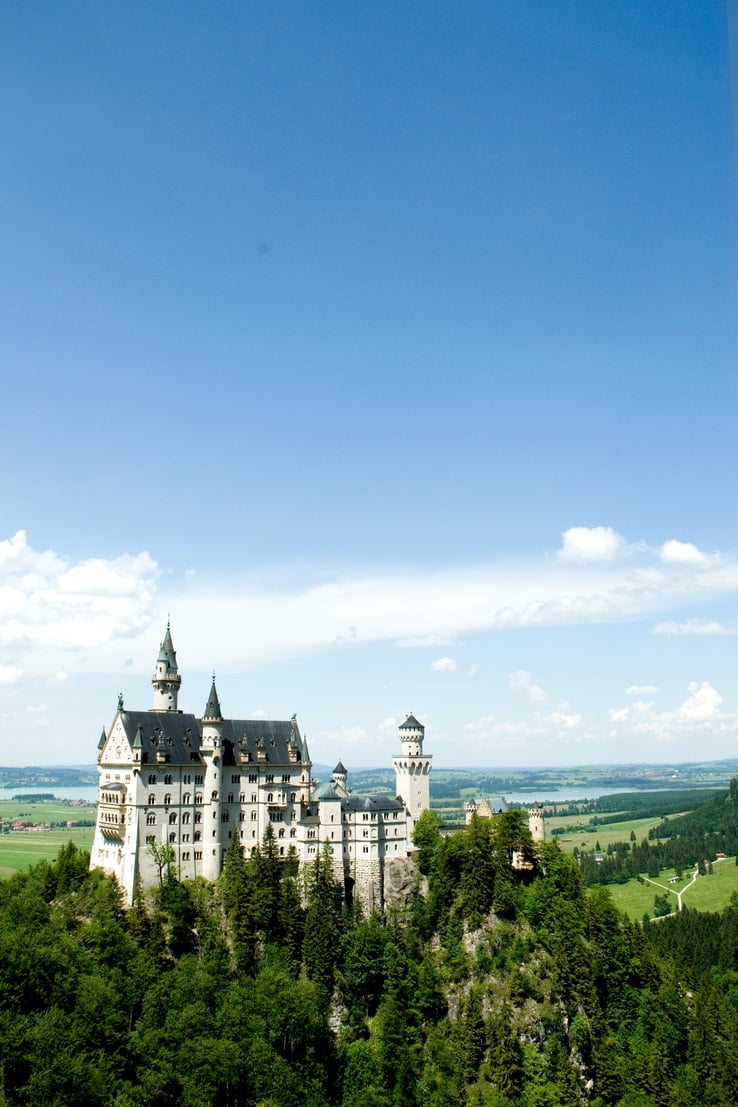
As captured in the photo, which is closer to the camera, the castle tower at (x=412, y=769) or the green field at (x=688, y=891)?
the castle tower at (x=412, y=769)

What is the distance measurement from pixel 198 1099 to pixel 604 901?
40.4 meters

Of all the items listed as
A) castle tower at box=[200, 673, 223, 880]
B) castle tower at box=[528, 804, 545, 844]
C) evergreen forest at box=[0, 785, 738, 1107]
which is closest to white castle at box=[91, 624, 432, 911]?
castle tower at box=[200, 673, 223, 880]

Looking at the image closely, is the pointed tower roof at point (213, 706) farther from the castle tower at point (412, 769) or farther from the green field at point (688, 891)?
the green field at point (688, 891)

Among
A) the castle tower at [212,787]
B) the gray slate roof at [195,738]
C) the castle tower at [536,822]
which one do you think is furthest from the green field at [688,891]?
the castle tower at [212,787]

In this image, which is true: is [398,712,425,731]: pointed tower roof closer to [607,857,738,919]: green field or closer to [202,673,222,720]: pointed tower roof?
[202,673,222,720]: pointed tower roof

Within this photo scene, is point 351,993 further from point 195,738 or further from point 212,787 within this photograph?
point 195,738

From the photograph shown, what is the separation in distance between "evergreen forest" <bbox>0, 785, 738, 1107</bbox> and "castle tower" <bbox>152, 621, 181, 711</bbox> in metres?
17.4

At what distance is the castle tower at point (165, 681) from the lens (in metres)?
90.4

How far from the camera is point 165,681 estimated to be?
90438mm

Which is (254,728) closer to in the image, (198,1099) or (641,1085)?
(198,1099)

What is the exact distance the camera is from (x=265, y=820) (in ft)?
281

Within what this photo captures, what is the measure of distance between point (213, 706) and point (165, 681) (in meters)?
8.37

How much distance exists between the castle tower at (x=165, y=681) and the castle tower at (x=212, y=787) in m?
7.26

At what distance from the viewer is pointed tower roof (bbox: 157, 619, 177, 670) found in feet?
299
